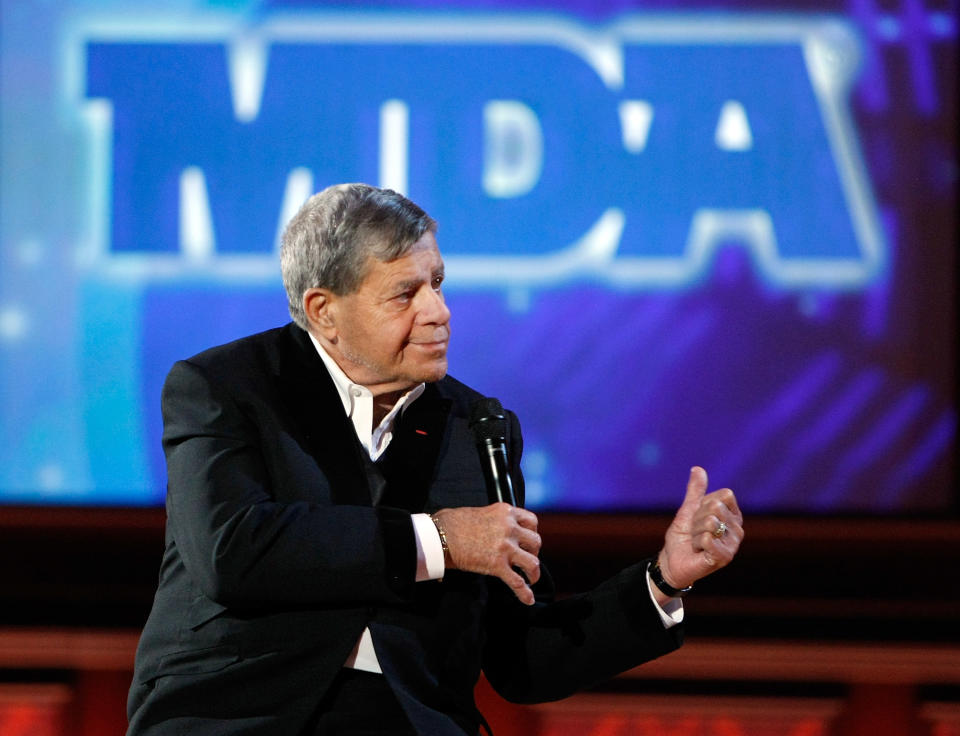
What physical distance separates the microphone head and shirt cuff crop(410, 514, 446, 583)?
0.18 m

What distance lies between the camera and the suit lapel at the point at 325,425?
61.5 inches

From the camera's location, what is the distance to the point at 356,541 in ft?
4.68

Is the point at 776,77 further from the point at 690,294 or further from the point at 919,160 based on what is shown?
the point at 690,294

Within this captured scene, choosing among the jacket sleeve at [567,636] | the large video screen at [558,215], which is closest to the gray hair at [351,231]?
the jacket sleeve at [567,636]

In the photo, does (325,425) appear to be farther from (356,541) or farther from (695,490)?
(695,490)

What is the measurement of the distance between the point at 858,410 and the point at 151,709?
1969 millimetres

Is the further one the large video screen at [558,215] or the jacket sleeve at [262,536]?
the large video screen at [558,215]

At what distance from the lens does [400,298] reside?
1.60 meters

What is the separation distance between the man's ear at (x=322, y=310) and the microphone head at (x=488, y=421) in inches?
9.2

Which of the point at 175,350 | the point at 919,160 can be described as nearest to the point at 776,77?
the point at 919,160

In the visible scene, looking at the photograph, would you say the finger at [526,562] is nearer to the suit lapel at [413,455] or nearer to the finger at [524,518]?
the finger at [524,518]

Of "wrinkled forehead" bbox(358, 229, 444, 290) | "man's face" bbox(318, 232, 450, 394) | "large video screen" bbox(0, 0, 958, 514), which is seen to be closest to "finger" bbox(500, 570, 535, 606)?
"man's face" bbox(318, 232, 450, 394)

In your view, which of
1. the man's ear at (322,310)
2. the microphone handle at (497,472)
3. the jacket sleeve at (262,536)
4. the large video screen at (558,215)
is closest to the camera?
the jacket sleeve at (262,536)

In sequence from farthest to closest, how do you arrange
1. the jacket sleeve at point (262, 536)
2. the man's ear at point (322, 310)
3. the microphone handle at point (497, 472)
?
1. the man's ear at point (322, 310)
2. the microphone handle at point (497, 472)
3. the jacket sleeve at point (262, 536)
